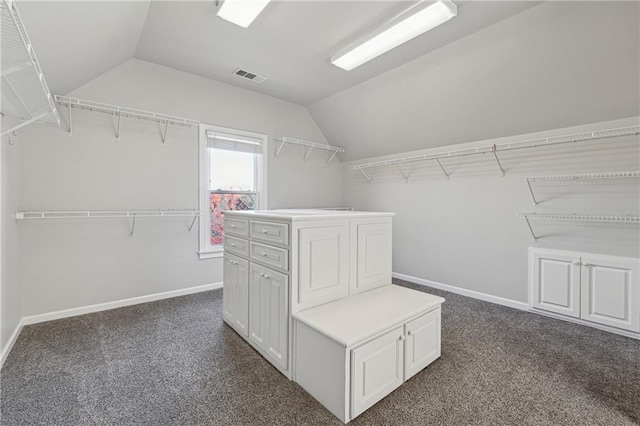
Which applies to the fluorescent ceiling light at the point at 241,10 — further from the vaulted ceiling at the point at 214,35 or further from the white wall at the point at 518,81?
the white wall at the point at 518,81

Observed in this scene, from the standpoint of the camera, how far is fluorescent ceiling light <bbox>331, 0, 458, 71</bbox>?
211 cm

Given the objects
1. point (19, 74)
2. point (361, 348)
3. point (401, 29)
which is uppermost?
point (401, 29)

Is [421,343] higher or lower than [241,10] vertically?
lower

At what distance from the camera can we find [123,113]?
123 inches

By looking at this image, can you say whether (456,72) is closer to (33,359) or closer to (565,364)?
(565,364)

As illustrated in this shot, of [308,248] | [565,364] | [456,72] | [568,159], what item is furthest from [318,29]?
[565,364]

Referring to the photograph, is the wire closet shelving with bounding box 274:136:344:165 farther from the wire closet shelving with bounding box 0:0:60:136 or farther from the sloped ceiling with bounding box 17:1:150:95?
the wire closet shelving with bounding box 0:0:60:136

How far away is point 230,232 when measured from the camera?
265 cm

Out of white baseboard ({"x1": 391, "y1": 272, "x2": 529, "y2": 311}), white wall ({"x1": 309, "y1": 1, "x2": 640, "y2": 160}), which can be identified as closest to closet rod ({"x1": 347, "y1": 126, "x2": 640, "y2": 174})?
white wall ({"x1": 309, "y1": 1, "x2": 640, "y2": 160})

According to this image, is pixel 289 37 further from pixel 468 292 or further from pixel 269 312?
pixel 468 292

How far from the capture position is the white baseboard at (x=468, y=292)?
332 cm

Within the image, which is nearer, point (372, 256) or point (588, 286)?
point (372, 256)

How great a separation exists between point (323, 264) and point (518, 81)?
2.61 metres

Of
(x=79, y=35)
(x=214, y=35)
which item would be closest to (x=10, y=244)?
(x=79, y=35)
